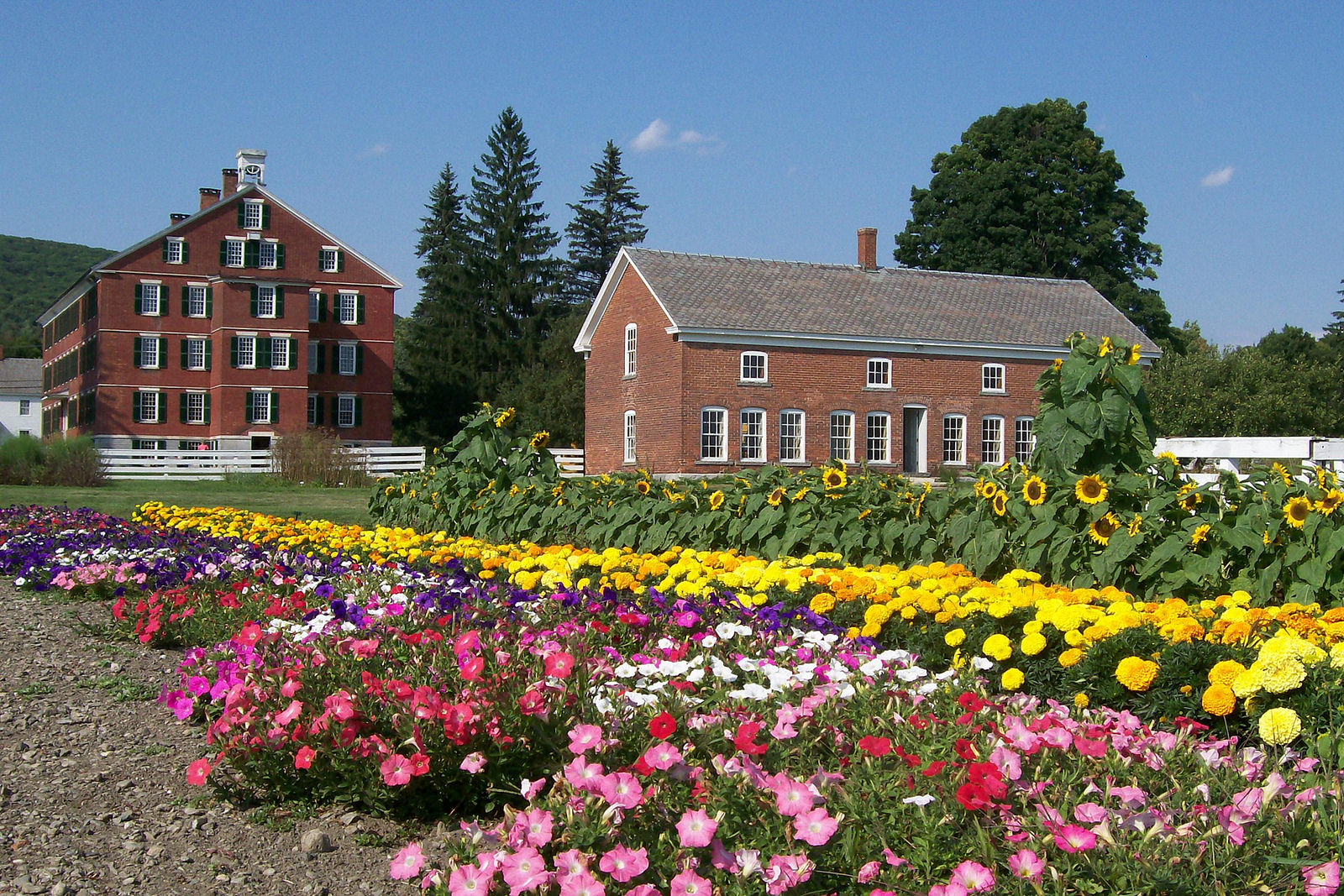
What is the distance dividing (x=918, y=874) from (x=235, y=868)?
6.39 feet

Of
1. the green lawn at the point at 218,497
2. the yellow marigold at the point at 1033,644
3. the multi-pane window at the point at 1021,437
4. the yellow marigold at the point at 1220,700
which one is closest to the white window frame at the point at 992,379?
the multi-pane window at the point at 1021,437

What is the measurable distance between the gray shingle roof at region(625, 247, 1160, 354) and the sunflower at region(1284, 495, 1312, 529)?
1015 inches

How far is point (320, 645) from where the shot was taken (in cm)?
408

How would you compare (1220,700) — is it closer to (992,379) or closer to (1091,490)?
(1091,490)

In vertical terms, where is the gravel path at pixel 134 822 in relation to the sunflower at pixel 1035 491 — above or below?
below

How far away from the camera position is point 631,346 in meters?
34.3

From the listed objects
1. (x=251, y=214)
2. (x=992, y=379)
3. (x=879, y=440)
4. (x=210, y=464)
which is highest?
(x=251, y=214)

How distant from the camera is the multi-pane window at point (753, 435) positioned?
32081 millimetres

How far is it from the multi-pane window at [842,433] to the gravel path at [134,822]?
94.2 feet

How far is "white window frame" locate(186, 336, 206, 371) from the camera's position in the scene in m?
45.7

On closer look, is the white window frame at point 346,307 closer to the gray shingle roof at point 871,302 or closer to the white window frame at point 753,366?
the gray shingle roof at point 871,302

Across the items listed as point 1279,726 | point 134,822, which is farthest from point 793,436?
point 1279,726

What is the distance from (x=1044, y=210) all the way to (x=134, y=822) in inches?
1968

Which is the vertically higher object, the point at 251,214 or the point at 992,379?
the point at 251,214
